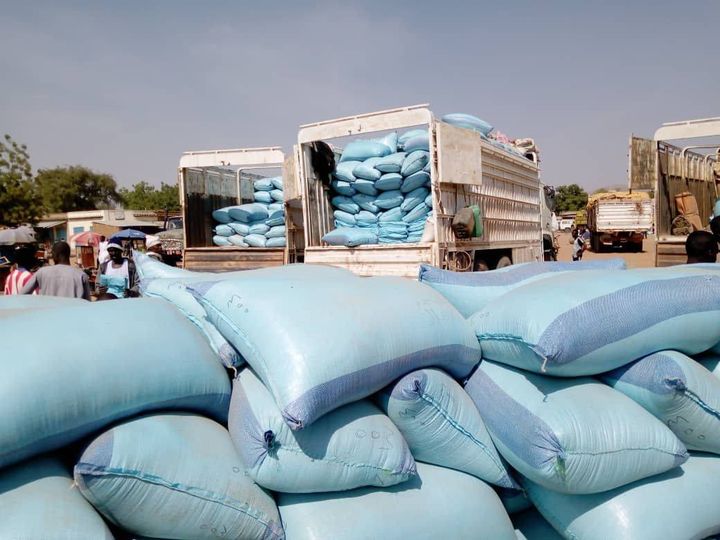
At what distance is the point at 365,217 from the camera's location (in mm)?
5406

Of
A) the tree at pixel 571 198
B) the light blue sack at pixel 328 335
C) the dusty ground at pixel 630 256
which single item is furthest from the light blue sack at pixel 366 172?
the tree at pixel 571 198

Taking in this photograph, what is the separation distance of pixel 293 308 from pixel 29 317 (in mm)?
714

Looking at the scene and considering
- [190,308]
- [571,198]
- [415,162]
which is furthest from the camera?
[571,198]

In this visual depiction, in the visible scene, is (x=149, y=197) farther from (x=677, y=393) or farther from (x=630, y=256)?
(x=677, y=393)

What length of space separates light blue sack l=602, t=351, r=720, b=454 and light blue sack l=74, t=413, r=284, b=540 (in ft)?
4.11

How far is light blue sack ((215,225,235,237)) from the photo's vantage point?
740cm

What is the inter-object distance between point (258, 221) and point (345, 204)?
6.62 feet

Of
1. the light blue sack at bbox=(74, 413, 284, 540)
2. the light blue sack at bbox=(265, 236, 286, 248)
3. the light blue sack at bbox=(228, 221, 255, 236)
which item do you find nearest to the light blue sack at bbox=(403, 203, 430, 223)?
the light blue sack at bbox=(265, 236, 286, 248)

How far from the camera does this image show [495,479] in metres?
1.65

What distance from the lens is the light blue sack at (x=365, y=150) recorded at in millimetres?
5184

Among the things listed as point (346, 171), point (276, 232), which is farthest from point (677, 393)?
point (276, 232)

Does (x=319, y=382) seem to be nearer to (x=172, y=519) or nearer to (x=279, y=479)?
(x=279, y=479)

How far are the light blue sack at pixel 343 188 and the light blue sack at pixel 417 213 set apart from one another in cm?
82

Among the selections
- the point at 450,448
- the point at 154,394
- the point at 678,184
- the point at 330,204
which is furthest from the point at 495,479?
the point at 678,184
